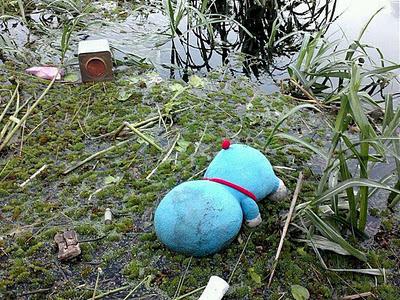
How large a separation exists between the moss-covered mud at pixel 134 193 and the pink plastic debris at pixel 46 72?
0.07 m

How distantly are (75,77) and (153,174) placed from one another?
1.06 metres

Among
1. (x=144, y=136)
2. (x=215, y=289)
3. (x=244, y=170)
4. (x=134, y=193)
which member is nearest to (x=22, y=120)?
(x=144, y=136)

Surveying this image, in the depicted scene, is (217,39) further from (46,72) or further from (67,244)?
(67,244)

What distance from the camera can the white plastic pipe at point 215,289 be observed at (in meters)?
1.43

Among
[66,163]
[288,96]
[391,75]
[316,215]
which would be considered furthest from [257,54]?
[316,215]

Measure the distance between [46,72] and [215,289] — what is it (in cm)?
183

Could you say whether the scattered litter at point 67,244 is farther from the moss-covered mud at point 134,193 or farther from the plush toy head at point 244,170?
the plush toy head at point 244,170

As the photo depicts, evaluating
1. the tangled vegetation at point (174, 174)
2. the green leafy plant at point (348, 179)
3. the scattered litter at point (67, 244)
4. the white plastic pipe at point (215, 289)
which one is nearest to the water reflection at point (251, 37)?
the tangled vegetation at point (174, 174)

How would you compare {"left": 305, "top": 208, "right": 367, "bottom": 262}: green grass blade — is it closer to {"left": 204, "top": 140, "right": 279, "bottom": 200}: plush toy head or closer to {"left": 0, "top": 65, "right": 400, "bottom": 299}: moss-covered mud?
{"left": 0, "top": 65, "right": 400, "bottom": 299}: moss-covered mud

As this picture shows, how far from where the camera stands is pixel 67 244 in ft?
5.29

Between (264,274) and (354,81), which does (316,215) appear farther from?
(354,81)

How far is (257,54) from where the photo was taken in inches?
127

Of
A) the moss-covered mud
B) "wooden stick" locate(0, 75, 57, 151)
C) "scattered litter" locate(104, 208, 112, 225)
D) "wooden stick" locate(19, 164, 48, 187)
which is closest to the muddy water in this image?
the moss-covered mud

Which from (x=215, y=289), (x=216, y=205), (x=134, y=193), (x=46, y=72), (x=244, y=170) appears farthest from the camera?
(x=46, y=72)
